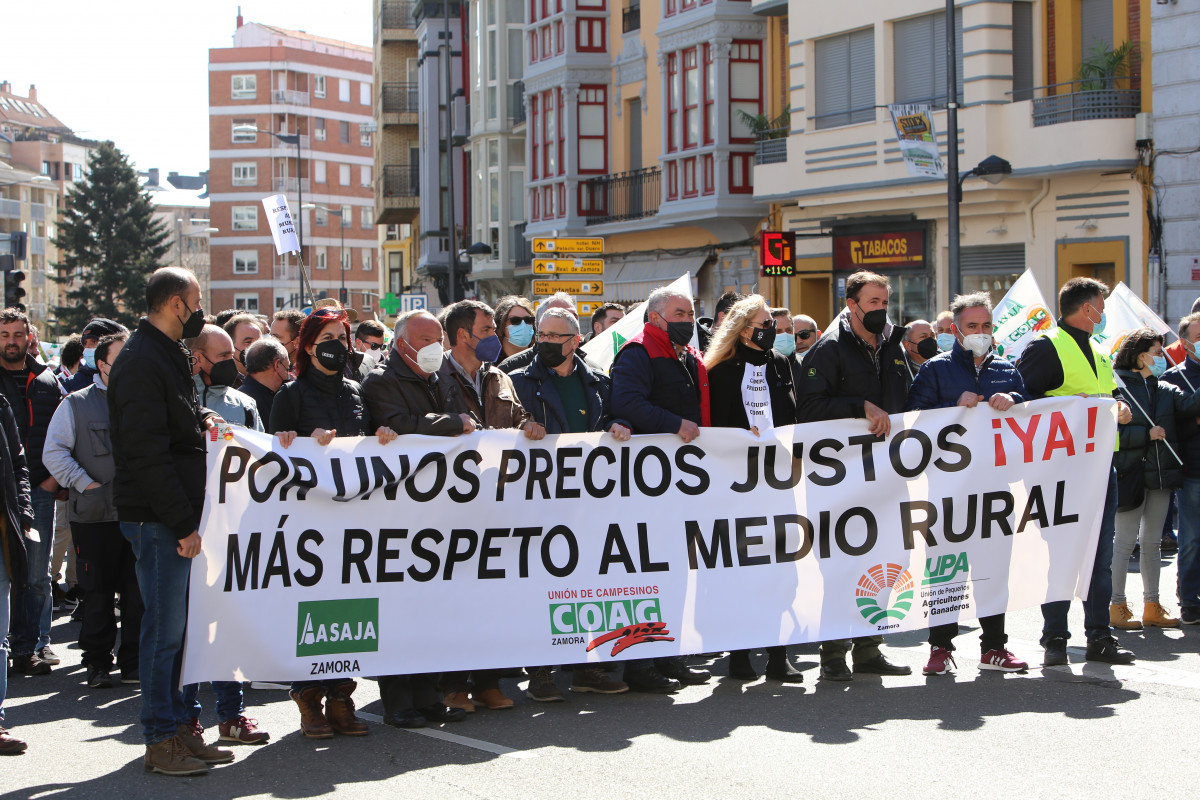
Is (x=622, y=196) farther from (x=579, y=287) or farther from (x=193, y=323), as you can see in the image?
(x=193, y=323)

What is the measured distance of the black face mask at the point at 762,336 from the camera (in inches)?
325

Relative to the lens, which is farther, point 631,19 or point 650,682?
point 631,19

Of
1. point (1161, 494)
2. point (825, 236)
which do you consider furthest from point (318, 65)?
point (1161, 494)

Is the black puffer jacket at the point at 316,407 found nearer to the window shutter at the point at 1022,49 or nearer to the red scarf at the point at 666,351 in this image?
the red scarf at the point at 666,351

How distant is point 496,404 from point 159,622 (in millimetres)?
2190

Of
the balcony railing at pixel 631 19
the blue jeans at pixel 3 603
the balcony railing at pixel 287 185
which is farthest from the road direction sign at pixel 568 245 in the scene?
the balcony railing at pixel 287 185

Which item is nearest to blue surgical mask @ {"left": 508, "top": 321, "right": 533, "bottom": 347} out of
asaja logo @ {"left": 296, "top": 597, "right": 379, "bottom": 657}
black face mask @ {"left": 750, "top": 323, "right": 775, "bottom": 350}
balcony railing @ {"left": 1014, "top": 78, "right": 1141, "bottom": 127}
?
black face mask @ {"left": 750, "top": 323, "right": 775, "bottom": 350}

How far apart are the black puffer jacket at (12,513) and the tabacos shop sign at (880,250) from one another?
786 inches

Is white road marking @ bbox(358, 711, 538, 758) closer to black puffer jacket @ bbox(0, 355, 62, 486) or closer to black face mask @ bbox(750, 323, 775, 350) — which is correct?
black face mask @ bbox(750, 323, 775, 350)

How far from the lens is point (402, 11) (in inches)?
2591

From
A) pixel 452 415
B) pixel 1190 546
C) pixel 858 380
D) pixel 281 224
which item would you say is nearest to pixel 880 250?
pixel 281 224

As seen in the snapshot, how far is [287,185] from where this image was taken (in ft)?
348

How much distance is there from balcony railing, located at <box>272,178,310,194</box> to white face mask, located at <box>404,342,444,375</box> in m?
101

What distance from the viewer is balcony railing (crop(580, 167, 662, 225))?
33.1m
